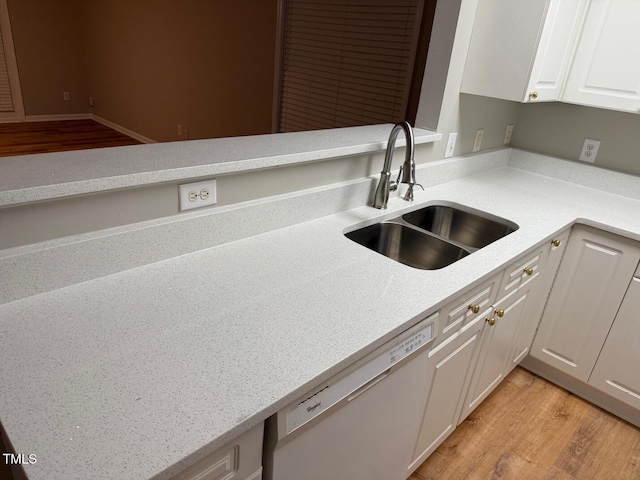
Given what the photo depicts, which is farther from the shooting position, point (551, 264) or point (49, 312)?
point (551, 264)

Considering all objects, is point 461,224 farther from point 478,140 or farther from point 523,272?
point 478,140

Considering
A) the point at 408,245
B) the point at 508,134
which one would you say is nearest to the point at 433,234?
the point at 408,245

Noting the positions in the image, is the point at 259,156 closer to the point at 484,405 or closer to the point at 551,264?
the point at 551,264

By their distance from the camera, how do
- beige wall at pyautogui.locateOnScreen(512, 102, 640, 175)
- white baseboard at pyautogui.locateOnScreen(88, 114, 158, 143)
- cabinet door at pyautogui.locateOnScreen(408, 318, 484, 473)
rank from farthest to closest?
white baseboard at pyautogui.locateOnScreen(88, 114, 158, 143) < beige wall at pyautogui.locateOnScreen(512, 102, 640, 175) < cabinet door at pyautogui.locateOnScreen(408, 318, 484, 473)

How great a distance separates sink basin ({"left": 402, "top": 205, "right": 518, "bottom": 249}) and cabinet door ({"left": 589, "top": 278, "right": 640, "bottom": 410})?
0.63 m

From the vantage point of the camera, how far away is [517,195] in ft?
7.14

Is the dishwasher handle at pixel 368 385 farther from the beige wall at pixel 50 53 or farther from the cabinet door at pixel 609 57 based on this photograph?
the beige wall at pixel 50 53

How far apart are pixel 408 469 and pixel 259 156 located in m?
1.17

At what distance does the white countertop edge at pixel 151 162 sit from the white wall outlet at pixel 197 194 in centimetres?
5

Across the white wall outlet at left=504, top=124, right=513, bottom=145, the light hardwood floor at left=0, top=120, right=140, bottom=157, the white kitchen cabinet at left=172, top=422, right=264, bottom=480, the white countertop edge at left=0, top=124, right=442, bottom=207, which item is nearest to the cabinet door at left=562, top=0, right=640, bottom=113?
the white wall outlet at left=504, top=124, right=513, bottom=145

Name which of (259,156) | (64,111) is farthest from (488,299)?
(64,111)

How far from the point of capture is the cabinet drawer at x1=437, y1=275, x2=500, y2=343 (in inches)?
53.5

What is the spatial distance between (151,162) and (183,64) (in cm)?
426

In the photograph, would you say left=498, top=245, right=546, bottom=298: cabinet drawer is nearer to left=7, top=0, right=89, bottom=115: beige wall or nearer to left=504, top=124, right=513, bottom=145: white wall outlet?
left=504, top=124, right=513, bottom=145: white wall outlet
